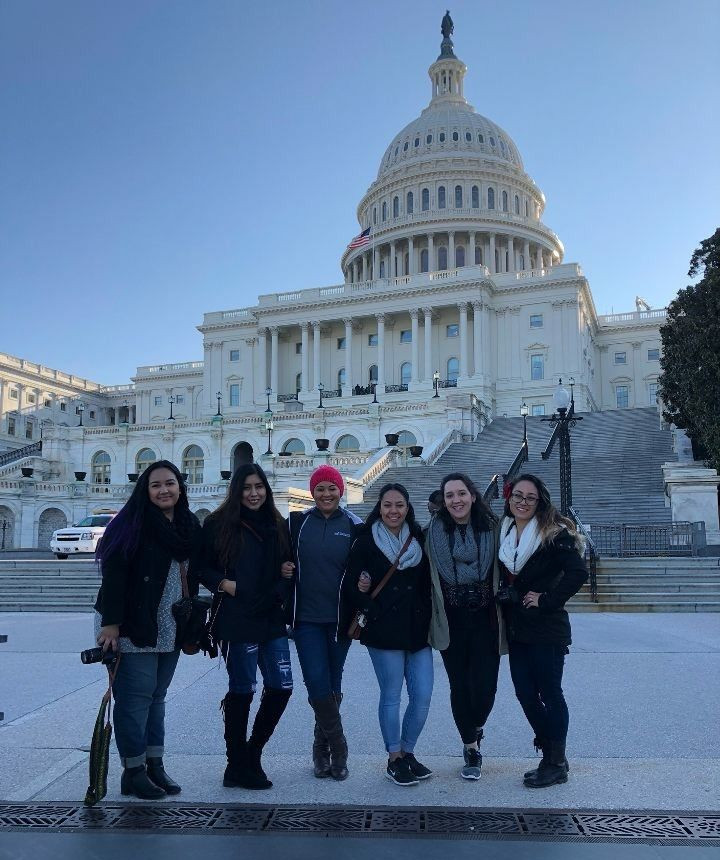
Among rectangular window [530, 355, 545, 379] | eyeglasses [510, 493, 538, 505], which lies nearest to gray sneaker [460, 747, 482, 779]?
eyeglasses [510, 493, 538, 505]

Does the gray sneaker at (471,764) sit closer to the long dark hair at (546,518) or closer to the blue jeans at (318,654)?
the blue jeans at (318,654)

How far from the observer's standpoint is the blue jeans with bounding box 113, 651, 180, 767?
5.43m

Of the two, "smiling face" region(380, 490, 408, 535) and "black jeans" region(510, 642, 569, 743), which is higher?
"smiling face" region(380, 490, 408, 535)

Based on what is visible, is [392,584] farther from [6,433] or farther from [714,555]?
[6,433]

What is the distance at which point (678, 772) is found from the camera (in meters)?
5.77

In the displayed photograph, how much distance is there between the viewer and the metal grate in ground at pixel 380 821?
4.68 meters

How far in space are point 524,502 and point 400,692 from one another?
1595mm

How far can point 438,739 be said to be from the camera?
22.4 feet

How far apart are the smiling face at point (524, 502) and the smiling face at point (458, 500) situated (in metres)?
0.31

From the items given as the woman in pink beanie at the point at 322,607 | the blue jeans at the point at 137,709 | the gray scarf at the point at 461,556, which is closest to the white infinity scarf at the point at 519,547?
the gray scarf at the point at 461,556

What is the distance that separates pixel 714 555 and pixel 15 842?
17.9 m

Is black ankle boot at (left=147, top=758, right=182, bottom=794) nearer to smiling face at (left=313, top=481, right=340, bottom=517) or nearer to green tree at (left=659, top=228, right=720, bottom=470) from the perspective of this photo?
smiling face at (left=313, top=481, right=340, bottom=517)

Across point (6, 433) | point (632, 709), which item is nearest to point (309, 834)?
point (632, 709)

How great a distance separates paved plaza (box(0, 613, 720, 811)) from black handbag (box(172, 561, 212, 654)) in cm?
91
